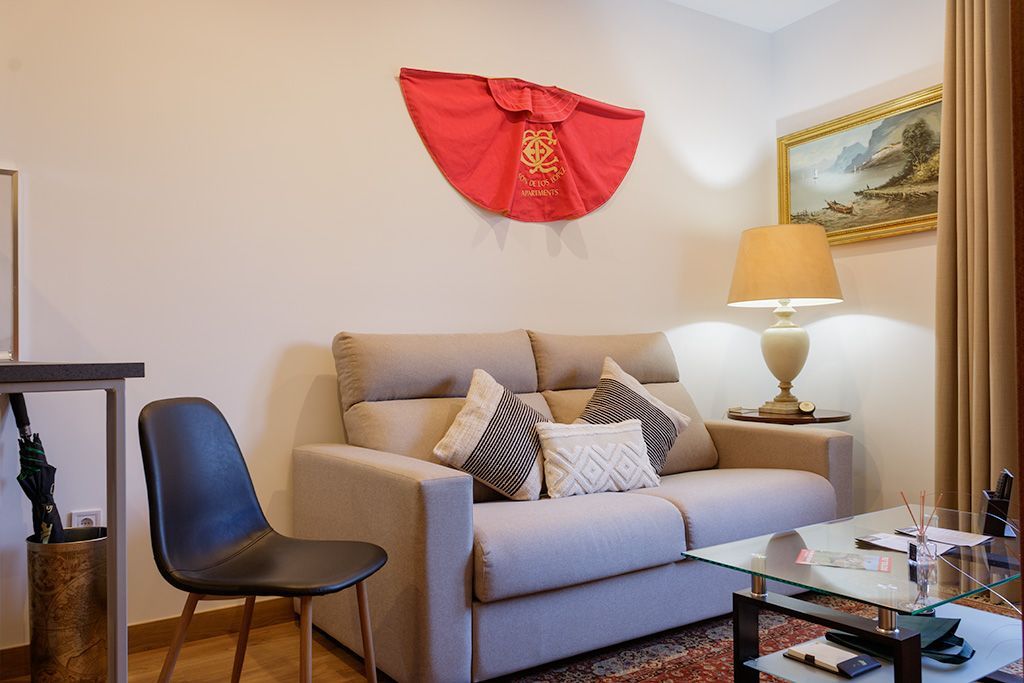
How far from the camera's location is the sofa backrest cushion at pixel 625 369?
2.93 m

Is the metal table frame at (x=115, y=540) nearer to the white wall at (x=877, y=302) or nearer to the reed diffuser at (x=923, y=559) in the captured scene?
the reed diffuser at (x=923, y=559)

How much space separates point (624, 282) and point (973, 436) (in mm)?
1527

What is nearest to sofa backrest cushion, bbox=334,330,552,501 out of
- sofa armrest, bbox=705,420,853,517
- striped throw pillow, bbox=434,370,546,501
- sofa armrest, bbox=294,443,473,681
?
striped throw pillow, bbox=434,370,546,501

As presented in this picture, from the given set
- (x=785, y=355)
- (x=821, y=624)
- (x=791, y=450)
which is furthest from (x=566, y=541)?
(x=785, y=355)

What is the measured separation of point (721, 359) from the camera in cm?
384

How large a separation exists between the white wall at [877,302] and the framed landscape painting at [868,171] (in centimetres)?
7

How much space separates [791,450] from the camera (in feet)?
9.32

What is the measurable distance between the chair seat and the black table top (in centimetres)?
44

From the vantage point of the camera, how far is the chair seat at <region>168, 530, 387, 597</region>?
4.99 ft

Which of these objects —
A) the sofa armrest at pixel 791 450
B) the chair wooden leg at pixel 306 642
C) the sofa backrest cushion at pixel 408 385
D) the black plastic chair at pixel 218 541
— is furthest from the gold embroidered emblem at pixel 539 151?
the chair wooden leg at pixel 306 642

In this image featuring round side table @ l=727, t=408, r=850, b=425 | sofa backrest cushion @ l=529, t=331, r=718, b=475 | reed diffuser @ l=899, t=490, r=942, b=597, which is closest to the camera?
reed diffuser @ l=899, t=490, r=942, b=597

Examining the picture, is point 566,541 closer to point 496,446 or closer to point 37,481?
point 496,446

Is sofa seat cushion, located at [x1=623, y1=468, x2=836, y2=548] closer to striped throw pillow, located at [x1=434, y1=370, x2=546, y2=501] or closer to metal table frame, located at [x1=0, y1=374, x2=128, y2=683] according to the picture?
striped throw pillow, located at [x1=434, y1=370, x2=546, y2=501]

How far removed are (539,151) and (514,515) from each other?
1.74 m
